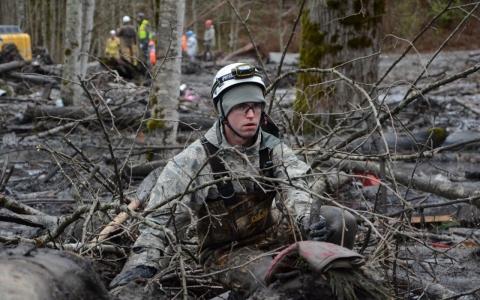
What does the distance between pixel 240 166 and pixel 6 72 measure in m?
13.3

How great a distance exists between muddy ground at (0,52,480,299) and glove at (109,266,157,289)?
0.47m

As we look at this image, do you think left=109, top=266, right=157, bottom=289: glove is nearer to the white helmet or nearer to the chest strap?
the chest strap

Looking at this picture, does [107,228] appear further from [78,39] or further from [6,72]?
[6,72]

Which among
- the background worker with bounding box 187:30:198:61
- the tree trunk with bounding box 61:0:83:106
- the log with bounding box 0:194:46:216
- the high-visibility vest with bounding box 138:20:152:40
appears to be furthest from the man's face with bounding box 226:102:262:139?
the background worker with bounding box 187:30:198:61

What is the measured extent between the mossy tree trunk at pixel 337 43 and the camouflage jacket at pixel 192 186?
4.90 meters

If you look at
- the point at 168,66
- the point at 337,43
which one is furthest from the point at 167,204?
the point at 337,43

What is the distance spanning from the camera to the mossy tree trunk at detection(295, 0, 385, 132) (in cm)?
937

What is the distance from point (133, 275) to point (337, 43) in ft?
20.1

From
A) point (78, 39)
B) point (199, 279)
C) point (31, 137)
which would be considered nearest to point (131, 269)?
point (199, 279)

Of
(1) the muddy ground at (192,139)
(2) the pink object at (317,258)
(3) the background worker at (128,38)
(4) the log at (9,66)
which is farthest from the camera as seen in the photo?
(3) the background worker at (128,38)

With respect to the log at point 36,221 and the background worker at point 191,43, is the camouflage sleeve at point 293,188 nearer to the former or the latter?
the log at point 36,221

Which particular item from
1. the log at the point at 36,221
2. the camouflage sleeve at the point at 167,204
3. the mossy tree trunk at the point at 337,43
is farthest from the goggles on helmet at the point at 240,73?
the mossy tree trunk at the point at 337,43

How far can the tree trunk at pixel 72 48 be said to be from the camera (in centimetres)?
1370

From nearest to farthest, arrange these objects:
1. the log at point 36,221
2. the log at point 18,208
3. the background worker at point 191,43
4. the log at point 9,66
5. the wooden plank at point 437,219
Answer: the log at point 36,221 → the log at point 18,208 → the wooden plank at point 437,219 → the log at point 9,66 → the background worker at point 191,43
